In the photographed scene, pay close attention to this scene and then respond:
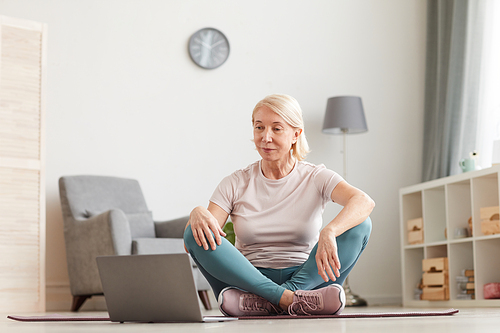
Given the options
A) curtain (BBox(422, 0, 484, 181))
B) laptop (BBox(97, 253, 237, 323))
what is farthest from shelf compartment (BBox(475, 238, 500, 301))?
laptop (BBox(97, 253, 237, 323))

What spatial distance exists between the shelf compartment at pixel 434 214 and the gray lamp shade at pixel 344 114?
666mm

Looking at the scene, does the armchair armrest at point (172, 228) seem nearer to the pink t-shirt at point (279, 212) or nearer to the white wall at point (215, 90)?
the white wall at point (215, 90)

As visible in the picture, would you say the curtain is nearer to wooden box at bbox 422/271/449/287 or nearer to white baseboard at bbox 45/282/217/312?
wooden box at bbox 422/271/449/287

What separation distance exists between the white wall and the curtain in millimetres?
234

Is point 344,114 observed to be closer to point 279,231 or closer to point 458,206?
point 458,206

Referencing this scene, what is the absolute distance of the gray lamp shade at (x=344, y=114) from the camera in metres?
4.24

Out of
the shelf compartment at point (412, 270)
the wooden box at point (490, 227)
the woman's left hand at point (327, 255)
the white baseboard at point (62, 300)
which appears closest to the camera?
the woman's left hand at point (327, 255)

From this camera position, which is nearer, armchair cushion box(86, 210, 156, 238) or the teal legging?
the teal legging

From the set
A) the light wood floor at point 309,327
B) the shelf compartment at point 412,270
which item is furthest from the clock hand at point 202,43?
the light wood floor at point 309,327

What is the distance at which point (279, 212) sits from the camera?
1918 millimetres

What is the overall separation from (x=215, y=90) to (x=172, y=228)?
47.2 inches

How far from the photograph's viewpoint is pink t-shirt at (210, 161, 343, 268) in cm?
190

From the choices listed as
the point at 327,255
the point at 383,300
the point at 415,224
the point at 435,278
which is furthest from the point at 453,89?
the point at 327,255

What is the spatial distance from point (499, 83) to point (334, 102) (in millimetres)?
1104
